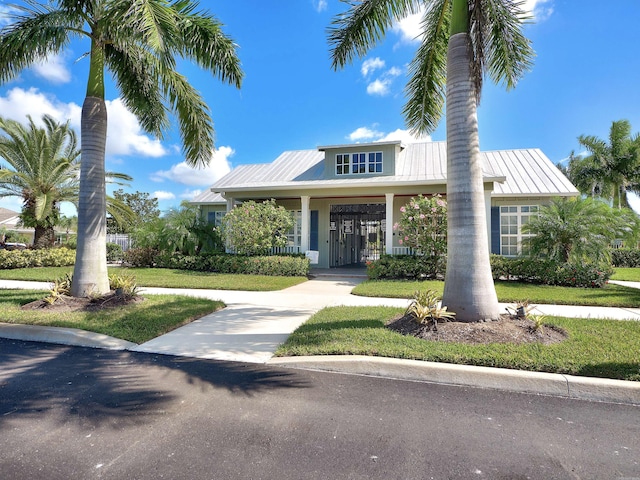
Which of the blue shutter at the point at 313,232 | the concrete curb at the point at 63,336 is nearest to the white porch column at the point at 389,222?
the blue shutter at the point at 313,232

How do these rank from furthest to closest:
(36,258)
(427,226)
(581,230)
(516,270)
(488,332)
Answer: (36,258)
(427,226)
(516,270)
(581,230)
(488,332)

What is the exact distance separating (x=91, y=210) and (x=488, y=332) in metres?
7.96

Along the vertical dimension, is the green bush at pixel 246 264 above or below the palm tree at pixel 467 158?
below

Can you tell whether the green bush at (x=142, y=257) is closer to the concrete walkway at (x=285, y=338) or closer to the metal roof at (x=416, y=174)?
the metal roof at (x=416, y=174)

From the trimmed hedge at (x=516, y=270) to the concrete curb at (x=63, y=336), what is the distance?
883 centimetres

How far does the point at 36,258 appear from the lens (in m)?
15.7

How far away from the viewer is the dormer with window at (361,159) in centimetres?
1653

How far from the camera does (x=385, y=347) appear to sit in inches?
192

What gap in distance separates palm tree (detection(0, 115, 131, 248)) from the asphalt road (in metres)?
14.5

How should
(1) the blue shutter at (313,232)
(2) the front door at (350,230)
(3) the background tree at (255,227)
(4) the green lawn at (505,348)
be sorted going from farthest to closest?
(2) the front door at (350,230) < (1) the blue shutter at (313,232) < (3) the background tree at (255,227) < (4) the green lawn at (505,348)

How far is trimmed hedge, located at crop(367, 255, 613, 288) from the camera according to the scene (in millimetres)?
10773

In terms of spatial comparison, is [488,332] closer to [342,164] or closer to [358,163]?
[358,163]

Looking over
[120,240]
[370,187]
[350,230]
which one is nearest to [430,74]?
[370,187]

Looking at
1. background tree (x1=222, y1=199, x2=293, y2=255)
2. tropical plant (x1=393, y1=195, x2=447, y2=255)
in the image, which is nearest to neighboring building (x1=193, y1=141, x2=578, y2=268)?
background tree (x1=222, y1=199, x2=293, y2=255)
